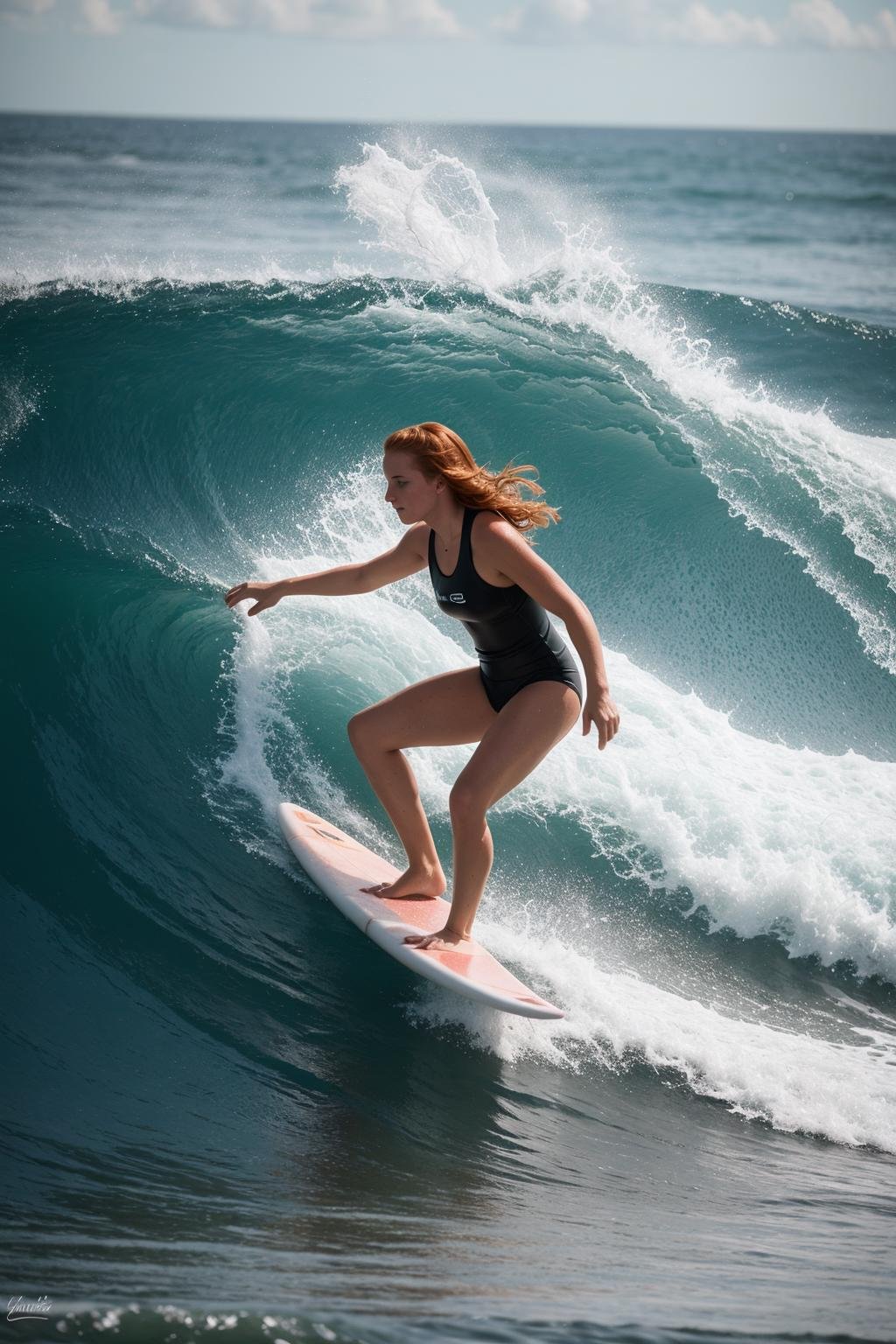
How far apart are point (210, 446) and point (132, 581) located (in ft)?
6.80

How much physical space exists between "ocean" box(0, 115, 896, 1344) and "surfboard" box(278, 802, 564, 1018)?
0.18m

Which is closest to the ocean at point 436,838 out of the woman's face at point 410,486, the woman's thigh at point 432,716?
the woman's thigh at point 432,716

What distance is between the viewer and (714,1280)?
2445 millimetres

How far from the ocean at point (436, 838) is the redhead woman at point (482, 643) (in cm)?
75

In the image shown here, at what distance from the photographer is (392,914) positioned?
153 inches

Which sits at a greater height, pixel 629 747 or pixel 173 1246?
pixel 629 747

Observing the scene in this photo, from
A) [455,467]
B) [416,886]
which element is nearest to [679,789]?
[416,886]

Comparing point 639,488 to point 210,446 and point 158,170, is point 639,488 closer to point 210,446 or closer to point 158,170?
point 210,446

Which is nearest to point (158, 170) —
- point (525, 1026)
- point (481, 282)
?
point (481, 282)

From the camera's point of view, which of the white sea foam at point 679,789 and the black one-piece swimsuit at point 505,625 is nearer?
the black one-piece swimsuit at point 505,625

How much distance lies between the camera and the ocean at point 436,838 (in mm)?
2605

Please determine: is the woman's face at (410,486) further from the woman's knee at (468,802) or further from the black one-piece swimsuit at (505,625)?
the woman's knee at (468,802)

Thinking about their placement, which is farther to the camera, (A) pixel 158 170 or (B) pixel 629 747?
(A) pixel 158 170

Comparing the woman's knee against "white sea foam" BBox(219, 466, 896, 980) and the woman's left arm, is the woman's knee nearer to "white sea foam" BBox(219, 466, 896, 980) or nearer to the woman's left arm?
the woman's left arm
